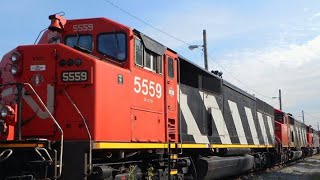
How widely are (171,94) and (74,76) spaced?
331 cm

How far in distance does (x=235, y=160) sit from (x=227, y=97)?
221cm

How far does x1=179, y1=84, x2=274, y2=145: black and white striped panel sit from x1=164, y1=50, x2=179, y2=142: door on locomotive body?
1.78 ft

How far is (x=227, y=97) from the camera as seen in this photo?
50.2 feet

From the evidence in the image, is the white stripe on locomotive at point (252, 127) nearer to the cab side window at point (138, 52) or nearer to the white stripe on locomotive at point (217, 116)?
the white stripe on locomotive at point (217, 116)

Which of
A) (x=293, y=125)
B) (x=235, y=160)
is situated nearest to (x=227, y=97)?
(x=235, y=160)

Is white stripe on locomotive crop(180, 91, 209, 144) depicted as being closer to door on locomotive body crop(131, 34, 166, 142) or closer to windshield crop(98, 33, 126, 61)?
door on locomotive body crop(131, 34, 166, 142)

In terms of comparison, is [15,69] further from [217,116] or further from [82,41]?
[217,116]

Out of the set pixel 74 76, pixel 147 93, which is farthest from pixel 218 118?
pixel 74 76

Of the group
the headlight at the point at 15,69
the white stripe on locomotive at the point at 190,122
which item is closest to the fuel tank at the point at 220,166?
the white stripe on locomotive at the point at 190,122

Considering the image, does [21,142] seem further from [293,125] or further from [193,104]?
[293,125]

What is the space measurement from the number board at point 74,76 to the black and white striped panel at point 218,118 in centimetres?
399

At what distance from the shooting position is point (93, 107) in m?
7.49

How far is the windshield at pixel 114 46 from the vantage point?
A: 27.6 ft

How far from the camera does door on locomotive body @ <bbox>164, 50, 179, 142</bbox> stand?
1006 centimetres
